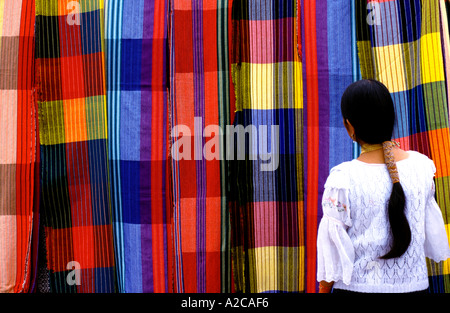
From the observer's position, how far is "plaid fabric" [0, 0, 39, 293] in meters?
2.43

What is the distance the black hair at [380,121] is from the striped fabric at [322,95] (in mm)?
947

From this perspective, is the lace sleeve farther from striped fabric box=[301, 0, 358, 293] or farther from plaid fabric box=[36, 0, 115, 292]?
plaid fabric box=[36, 0, 115, 292]

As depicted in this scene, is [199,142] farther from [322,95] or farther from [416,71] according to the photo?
[416,71]

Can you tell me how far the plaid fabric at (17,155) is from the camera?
2.43 meters

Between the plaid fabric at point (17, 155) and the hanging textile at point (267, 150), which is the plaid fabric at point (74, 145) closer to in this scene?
the plaid fabric at point (17, 155)

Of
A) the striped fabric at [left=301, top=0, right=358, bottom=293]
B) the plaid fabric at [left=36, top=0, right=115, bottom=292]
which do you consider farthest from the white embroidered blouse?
the plaid fabric at [left=36, top=0, right=115, bottom=292]

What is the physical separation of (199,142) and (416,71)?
4.20ft

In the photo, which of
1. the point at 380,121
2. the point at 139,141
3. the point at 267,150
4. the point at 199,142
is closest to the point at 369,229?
the point at 380,121

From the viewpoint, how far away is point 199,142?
93.8 inches

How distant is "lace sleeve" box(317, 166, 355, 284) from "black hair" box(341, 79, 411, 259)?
0.42 ft

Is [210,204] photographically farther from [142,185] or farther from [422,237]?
[422,237]

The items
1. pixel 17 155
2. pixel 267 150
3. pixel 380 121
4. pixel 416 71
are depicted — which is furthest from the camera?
pixel 17 155

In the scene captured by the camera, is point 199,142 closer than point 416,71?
No

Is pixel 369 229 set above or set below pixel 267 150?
below
